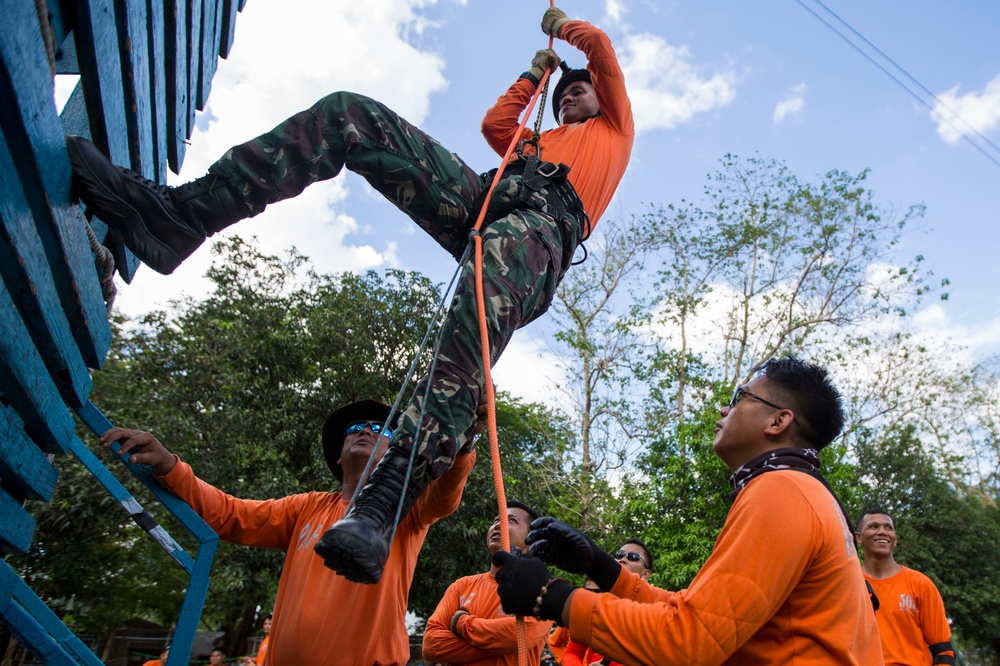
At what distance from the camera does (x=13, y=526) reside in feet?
8.15

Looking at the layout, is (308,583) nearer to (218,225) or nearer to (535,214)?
(218,225)

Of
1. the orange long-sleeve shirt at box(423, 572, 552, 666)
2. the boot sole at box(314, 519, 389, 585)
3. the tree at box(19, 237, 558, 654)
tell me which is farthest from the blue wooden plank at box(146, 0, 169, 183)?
the tree at box(19, 237, 558, 654)

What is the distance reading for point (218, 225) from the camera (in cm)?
219

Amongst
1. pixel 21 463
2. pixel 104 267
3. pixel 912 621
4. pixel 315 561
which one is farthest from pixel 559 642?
pixel 104 267

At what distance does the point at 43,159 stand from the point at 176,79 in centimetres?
154

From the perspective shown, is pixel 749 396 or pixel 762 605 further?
pixel 749 396

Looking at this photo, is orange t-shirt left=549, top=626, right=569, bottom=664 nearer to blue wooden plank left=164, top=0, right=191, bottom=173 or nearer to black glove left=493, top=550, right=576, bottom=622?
black glove left=493, top=550, right=576, bottom=622

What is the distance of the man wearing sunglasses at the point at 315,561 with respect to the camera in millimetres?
2699

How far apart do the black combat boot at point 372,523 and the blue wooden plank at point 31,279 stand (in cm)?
98

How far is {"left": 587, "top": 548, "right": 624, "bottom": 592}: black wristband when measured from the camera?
7.29ft

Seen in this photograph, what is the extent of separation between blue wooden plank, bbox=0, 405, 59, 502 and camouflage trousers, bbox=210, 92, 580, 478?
3.25 ft

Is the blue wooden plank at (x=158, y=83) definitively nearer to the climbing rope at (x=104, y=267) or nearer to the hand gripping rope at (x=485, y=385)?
the climbing rope at (x=104, y=267)

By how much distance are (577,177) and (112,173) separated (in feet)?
Result: 5.36

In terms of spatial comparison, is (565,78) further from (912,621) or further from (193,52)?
(912,621)
